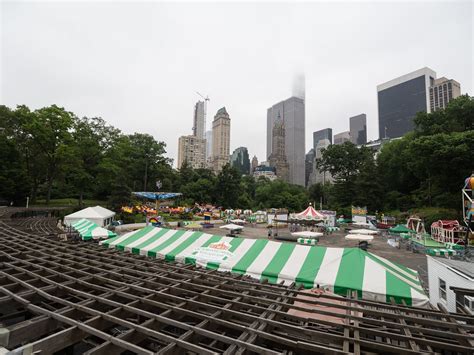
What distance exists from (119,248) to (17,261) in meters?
4.30

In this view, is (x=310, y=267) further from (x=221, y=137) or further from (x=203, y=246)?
(x=221, y=137)

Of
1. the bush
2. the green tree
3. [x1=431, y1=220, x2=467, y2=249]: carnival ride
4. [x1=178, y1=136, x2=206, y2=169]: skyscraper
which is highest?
[x1=178, y1=136, x2=206, y2=169]: skyscraper

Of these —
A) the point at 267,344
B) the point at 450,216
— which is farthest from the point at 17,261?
the point at 450,216

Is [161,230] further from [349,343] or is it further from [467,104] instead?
[467,104]

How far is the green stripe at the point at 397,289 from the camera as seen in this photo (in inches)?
225

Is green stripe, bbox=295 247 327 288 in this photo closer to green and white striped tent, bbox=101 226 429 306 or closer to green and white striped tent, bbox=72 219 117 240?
green and white striped tent, bbox=101 226 429 306

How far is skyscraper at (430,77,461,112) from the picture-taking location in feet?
409

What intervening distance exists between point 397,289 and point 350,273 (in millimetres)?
1152

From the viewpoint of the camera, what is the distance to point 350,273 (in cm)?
687

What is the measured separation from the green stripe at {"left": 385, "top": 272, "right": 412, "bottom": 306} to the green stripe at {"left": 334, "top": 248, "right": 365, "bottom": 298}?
0.62 m

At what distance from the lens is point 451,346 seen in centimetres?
315

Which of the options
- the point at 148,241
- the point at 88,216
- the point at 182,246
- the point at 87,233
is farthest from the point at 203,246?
the point at 88,216

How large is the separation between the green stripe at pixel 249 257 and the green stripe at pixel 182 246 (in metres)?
2.71

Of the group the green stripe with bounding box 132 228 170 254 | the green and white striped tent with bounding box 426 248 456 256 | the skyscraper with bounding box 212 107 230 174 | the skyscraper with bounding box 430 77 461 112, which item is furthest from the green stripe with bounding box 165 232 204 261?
the skyscraper with bounding box 430 77 461 112
